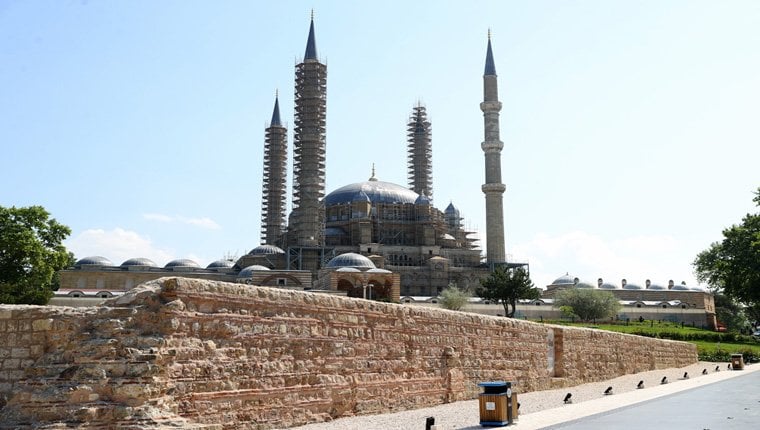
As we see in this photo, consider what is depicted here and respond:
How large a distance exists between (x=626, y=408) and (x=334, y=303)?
521cm

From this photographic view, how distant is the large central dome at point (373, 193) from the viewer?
6650 cm

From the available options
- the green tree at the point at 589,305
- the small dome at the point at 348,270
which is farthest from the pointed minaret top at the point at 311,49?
the green tree at the point at 589,305

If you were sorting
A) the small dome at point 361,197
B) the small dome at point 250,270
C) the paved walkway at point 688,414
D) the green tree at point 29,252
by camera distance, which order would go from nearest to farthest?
the paved walkway at point 688,414 → the green tree at point 29,252 → the small dome at point 250,270 → the small dome at point 361,197

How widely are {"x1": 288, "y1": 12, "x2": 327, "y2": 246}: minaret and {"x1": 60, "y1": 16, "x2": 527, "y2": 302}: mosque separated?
8 cm

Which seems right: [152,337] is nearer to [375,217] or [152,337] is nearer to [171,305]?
[171,305]

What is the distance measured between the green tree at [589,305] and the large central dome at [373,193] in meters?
20.7

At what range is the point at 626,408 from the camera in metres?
11.7

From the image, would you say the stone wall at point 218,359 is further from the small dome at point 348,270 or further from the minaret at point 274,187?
the minaret at point 274,187

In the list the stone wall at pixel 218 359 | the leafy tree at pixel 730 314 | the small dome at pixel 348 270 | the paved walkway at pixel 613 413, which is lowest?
the paved walkway at pixel 613 413

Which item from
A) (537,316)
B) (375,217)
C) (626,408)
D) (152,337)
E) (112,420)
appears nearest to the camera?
(112,420)

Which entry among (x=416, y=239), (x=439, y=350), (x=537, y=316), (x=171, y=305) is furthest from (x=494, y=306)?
(x=171, y=305)

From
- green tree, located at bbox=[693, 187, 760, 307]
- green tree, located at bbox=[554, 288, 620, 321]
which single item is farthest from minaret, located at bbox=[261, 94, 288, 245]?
green tree, located at bbox=[693, 187, 760, 307]

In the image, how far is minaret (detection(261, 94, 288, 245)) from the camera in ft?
221

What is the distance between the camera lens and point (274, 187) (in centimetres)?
6738
